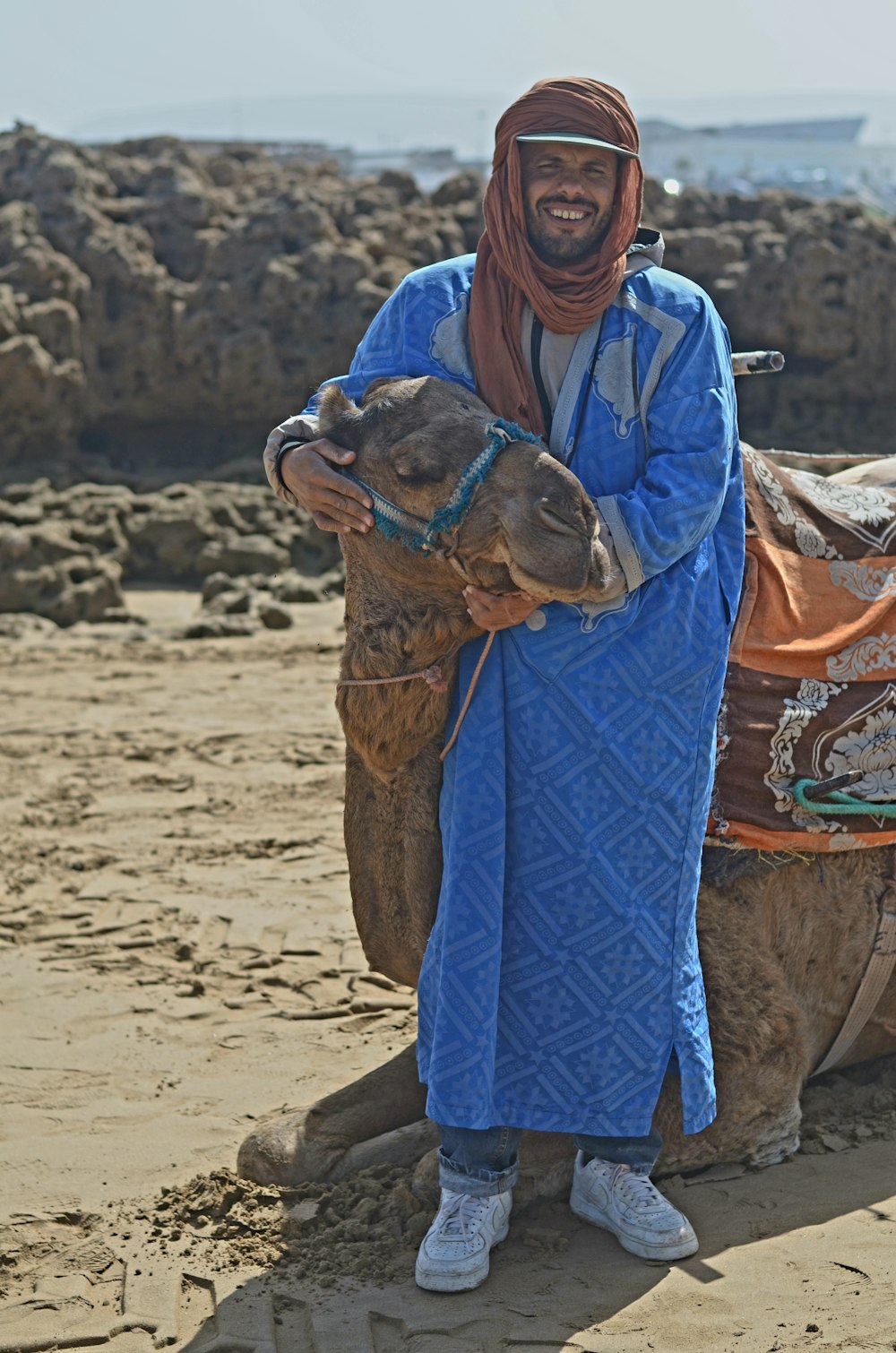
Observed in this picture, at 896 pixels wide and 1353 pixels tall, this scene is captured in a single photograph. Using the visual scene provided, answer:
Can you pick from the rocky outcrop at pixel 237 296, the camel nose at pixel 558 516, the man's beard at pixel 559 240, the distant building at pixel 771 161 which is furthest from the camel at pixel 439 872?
the distant building at pixel 771 161

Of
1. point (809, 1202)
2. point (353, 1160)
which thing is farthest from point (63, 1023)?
point (809, 1202)

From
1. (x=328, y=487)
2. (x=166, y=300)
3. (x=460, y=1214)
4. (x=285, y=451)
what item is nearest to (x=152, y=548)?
(x=166, y=300)

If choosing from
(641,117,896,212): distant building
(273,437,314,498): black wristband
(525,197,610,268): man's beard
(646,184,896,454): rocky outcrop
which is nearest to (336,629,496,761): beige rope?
(273,437,314,498): black wristband

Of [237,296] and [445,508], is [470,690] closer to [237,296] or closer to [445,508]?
[445,508]

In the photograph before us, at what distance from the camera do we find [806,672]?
319 centimetres

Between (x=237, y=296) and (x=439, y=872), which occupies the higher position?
(x=237, y=296)

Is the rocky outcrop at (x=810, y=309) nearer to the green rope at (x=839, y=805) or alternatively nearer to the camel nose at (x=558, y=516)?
the green rope at (x=839, y=805)

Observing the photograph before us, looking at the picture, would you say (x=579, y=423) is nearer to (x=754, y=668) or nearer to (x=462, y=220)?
(x=754, y=668)

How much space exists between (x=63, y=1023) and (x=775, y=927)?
206 centimetres

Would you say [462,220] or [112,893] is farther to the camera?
[462,220]

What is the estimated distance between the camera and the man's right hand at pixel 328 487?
2.78 m

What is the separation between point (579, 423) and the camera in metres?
2.84

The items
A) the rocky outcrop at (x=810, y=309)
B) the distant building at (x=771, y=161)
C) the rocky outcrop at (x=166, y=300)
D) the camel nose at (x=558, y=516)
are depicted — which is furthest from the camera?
the distant building at (x=771, y=161)

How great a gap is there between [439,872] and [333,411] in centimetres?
95
